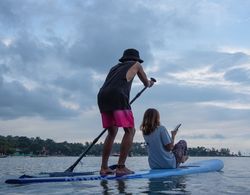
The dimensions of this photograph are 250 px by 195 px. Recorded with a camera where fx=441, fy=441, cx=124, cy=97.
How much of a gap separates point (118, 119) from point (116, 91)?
0.51 meters

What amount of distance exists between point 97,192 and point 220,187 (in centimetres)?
218

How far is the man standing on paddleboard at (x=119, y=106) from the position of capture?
809 centimetres

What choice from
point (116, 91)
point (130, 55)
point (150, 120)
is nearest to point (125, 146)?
point (116, 91)

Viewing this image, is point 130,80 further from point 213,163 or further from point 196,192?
point 213,163

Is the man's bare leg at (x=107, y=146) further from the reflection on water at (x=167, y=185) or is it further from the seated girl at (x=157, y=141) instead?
the seated girl at (x=157, y=141)

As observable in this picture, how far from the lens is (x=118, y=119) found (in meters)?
8.07

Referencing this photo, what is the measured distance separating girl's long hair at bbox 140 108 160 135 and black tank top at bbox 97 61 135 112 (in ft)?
3.59

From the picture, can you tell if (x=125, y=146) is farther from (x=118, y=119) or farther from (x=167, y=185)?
(x=167, y=185)

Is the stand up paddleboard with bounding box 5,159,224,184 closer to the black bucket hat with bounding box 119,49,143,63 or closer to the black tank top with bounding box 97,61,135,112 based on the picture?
the black tank top with bounding box 97,61,135,112

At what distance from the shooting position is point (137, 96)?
9.65m

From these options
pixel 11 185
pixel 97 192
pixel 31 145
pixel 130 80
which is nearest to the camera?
pixel 97 192

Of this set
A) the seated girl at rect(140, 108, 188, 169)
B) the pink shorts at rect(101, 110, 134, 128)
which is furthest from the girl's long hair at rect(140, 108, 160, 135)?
the pink shorts at rect(101, 110, 134, 128)

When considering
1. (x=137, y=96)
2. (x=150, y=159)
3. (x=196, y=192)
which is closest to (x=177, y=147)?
(x=150, y=159)

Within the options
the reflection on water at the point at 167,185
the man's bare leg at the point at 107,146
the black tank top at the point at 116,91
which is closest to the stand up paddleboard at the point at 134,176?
the reflection on water at the point at 167,185
